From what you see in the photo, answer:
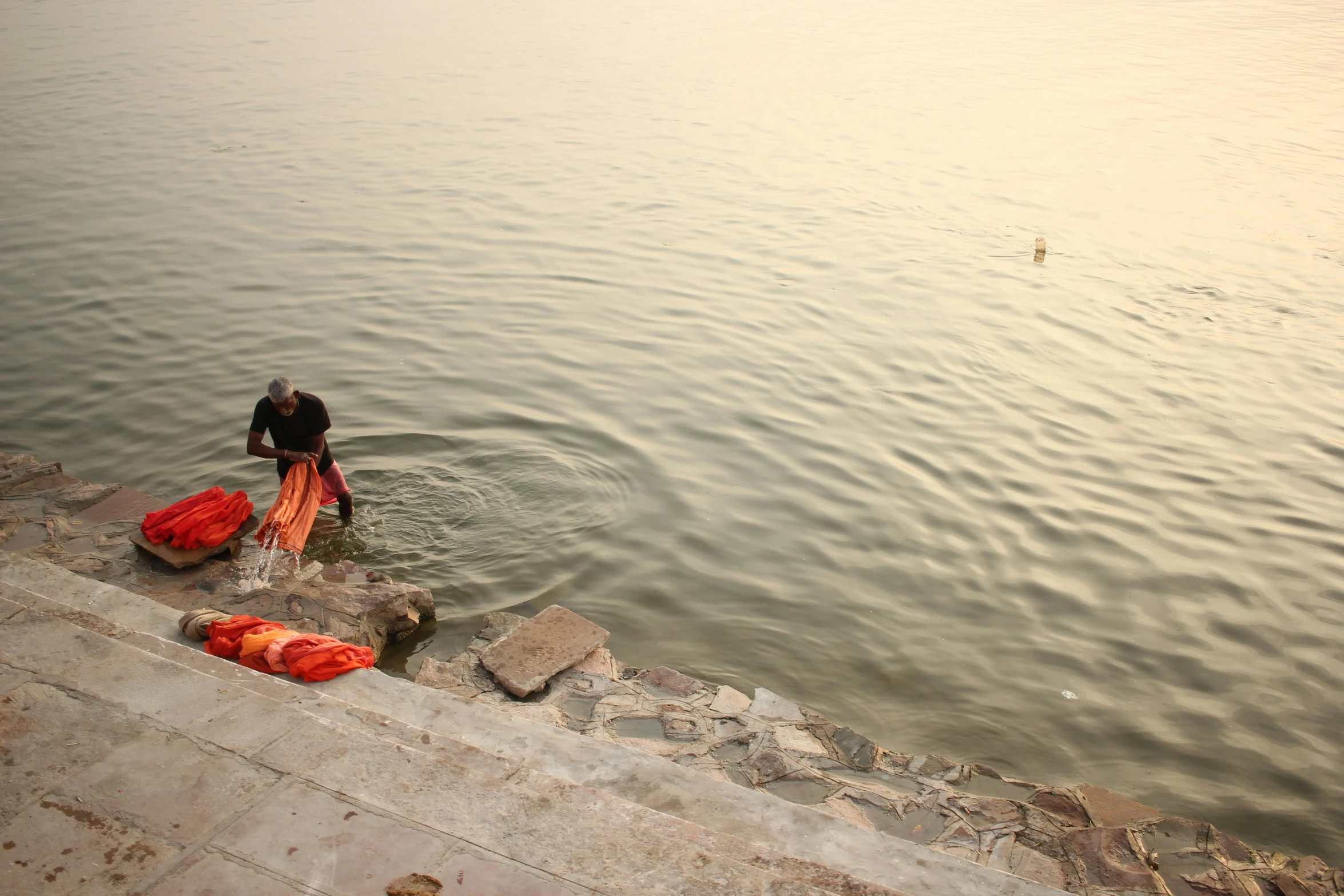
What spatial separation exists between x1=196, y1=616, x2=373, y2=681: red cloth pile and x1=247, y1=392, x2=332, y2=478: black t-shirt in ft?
6.46

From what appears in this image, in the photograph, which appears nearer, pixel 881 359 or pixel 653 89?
pixel 881 359

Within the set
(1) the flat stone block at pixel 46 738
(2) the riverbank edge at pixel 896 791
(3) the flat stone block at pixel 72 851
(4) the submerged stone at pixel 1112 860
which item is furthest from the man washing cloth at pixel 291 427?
(4) the submerged stone at pixel 1112 860

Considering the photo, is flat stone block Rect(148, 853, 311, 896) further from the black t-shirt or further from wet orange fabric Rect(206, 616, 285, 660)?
the black t-shirt

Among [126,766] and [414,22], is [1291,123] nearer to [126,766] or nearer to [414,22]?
Result: [126,766]

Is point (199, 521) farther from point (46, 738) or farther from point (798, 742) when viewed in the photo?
point (798, 742)

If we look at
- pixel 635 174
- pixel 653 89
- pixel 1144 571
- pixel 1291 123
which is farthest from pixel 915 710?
pixel 653 89

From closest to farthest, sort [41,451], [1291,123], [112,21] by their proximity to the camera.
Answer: [41,451], [1291,123], [112,21]

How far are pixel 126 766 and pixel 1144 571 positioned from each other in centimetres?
654

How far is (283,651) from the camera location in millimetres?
4801

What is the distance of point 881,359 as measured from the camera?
1029 cm

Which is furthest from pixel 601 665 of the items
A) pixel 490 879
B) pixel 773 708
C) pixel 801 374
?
pixel 801 374

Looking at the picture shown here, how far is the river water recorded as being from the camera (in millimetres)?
6395

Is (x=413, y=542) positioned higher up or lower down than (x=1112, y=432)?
lower down

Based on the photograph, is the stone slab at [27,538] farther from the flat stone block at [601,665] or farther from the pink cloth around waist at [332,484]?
the flat stone block at [601,665]
